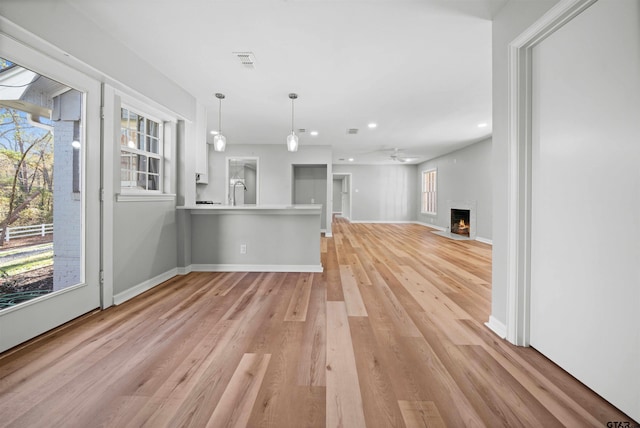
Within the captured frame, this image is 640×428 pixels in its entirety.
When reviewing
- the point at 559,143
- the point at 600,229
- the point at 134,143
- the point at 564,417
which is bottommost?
the point at 564,417

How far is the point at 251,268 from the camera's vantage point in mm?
3582

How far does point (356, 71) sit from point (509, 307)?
268 centimetres

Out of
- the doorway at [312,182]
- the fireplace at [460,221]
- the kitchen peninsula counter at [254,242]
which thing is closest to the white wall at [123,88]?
the kitchen peninsula counter at [254,242]

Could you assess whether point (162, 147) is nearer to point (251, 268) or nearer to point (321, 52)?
point (251, 268)

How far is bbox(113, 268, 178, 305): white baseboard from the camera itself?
2.42 meters

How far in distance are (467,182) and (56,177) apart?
789 cm

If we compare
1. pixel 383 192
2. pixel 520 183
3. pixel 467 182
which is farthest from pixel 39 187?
pixel 383 192

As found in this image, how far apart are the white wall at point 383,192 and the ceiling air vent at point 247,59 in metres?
7.94

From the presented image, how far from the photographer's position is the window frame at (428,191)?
908cm

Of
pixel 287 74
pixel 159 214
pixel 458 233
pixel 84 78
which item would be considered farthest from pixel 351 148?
pixel 84 78

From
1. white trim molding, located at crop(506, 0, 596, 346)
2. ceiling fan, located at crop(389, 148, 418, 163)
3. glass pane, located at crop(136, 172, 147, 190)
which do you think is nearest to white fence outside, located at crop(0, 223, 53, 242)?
glass pane, located at crop(136, 172, 147, 190)

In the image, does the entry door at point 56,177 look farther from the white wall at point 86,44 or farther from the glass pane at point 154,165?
the glass pane at point 154,165

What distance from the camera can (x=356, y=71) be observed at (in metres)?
2.90

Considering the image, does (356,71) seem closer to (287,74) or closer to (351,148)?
(287,74)
